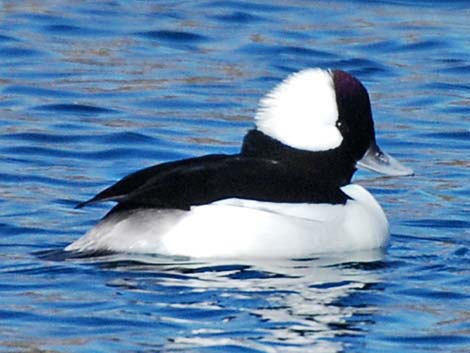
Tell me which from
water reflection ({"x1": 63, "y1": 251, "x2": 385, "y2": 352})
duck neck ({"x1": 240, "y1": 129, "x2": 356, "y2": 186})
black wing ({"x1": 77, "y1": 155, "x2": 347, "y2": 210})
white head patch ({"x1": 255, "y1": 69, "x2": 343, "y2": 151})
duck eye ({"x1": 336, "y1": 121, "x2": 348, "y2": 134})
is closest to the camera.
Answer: water reflection ({"x1": 63, "y1": 251, "x2": 385, "y2": 352})

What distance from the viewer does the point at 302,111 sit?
968 centimetres

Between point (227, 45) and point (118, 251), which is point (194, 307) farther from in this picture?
point (227, 45)

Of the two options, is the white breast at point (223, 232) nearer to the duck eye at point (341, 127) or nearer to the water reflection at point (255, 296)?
the water reflection at point (255, 296)

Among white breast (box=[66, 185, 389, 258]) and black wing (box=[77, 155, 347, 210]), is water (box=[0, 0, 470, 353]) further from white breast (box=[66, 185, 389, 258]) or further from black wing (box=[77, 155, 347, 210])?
black wing (box=[77, 155, 347, 210])

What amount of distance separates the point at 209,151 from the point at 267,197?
2888 mm

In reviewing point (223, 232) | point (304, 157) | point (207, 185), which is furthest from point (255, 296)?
point (304, 157)

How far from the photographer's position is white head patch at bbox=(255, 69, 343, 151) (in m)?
9.64

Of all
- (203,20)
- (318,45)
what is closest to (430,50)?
(318,45)

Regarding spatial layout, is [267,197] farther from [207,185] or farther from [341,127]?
[341,127]

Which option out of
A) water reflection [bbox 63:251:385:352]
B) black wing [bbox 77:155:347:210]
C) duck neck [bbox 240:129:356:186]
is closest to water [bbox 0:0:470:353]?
water reflection [bbox 63:251:385:352]

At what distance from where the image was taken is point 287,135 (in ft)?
31.9

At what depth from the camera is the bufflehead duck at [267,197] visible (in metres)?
9.25

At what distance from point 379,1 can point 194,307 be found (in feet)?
29.0

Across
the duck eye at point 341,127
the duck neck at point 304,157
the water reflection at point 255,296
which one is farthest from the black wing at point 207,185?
the duck eye at point 341,127
